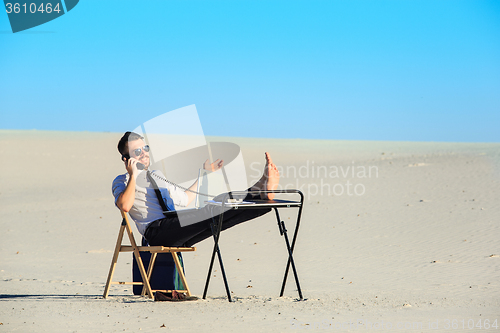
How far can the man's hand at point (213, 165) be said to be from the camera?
4.72m

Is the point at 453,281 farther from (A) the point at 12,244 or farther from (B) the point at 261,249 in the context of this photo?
(A) the point at 12,244

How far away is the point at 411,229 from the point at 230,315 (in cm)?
711

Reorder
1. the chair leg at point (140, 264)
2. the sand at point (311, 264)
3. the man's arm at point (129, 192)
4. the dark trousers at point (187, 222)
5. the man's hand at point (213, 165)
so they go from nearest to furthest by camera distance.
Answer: the sand at point (311, 264)
the man's arm at point (129, 192)
the dark trousers at point (187, 222)
the chair leg at point (140, 264)
the man's hand at point (213, 165)

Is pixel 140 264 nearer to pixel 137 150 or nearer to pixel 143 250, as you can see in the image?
pixel 143 250

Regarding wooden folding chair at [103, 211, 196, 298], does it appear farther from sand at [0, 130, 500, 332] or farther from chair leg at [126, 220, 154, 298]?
sand at [0, 130, 500, 332]

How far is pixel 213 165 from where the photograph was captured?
15.5 ft

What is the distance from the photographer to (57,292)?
525 cm

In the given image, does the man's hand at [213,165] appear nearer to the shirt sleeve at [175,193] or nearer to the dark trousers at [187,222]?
the shirt sleeve at [175,193]

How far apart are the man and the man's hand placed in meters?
0.33

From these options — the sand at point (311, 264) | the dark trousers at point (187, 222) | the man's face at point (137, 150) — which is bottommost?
the sand at point (311, 264)

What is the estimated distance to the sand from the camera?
3.97 m

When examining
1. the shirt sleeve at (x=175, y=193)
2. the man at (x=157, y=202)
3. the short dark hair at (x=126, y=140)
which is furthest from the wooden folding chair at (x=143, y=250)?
the short dark hair at (x=126, y=140)

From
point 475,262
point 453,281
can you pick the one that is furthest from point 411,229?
point 453,281

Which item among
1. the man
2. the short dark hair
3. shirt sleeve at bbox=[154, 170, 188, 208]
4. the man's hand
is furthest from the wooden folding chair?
the man's hand
